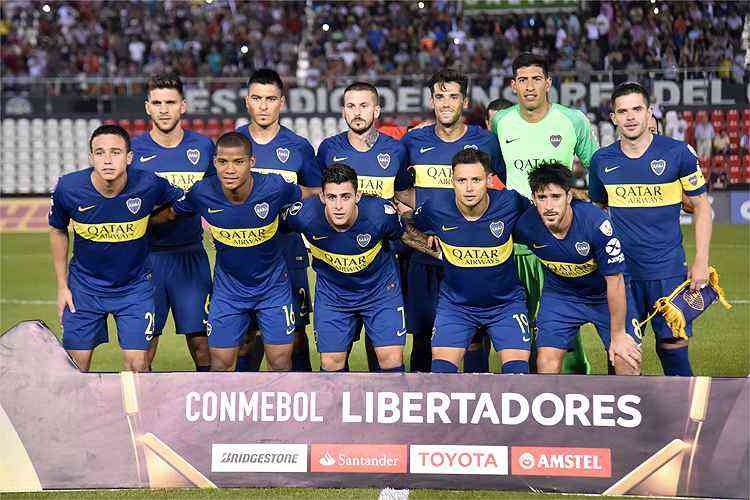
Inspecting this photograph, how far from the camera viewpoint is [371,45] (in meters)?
28.0

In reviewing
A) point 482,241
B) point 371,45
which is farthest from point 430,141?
point 371,45

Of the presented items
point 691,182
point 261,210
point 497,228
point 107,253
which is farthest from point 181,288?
point 691,182

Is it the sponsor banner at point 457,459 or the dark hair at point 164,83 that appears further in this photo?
the dark hair at point 164,83

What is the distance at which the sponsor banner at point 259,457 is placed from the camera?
587 cm

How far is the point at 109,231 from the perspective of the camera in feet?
23.0

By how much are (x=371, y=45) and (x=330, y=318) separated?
70.8ft

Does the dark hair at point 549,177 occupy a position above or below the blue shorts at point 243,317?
above

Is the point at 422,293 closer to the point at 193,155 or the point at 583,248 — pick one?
the point at 583,248

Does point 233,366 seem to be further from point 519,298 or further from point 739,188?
point 739,188

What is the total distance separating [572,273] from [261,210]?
6.53 feet

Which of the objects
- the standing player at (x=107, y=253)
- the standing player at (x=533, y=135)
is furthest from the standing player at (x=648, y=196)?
the standing player at (x=107, y=253)

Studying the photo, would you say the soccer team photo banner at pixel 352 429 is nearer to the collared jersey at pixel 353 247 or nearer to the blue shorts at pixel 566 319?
the blue shorts at pixel 566 319

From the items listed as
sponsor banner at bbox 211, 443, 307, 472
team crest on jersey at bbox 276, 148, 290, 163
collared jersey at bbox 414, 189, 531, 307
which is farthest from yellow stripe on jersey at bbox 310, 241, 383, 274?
sponsor banner at bbox 211, 443, 307, 472

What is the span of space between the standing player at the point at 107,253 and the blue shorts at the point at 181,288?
52 cm
